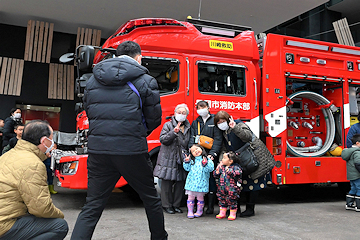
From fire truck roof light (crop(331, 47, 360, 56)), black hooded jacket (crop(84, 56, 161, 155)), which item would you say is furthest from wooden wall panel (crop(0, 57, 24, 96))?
fire truck roof light (crop(331, 47, 360, 56))

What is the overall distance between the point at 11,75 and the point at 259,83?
27.6ft

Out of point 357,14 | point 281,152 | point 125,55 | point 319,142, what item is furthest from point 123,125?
point 357,14

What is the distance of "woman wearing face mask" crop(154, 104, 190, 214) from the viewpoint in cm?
461

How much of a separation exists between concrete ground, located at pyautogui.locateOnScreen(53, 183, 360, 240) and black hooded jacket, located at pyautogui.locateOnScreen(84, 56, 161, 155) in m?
1.33

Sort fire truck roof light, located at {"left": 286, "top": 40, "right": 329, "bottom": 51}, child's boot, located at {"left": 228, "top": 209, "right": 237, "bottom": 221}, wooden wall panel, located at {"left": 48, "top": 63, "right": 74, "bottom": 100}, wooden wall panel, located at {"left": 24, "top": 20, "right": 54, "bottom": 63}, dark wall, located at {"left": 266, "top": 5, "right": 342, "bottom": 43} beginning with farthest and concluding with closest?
dark wall, located at {"left": 266, "top": 5, "right": 342, "bottom": 43} < wooden wall panel, located at {"left": 48, "top": 63, "right": 74, "bottom": 100} < wooden wall panel, located at {"left": 24, "top": 20, "right": 54, "bottom": 63} < fire truck roof light, located at {"left": 286, "top": 40, "right": 329, "bottom": 51} < child's boot, located at {"left": 228, "top": 209, "right": 237, "bottom": 221}

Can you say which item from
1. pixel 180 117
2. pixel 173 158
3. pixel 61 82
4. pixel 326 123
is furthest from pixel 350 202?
pixel 61 82

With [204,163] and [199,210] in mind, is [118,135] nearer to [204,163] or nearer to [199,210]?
[204,163]

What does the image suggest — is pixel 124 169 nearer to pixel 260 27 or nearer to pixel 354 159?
pixel 354 159

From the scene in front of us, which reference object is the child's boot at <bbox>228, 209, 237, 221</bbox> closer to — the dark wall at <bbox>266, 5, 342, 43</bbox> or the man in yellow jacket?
the man in yellow jacket

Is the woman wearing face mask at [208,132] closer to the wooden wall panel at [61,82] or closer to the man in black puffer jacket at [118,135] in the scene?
the man in black puffer jacket at [118,135]

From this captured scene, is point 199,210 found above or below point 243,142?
below

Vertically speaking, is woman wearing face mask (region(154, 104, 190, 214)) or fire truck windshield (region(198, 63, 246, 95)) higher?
fire truck windshield (region(198, 63, 246, 95))

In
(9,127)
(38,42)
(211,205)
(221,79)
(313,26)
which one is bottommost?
(211,205)

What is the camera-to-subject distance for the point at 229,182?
14.5 feet
